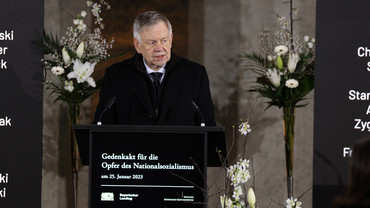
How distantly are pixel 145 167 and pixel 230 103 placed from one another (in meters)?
2.54

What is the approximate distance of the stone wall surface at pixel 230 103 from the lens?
17.1 feet

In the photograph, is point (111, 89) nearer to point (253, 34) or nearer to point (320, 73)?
point (320, 73)

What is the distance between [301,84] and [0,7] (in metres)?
2.24

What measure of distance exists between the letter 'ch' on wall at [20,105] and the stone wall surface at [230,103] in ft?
3.29

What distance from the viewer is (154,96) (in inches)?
138

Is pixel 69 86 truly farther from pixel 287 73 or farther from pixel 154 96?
pixel 287 73

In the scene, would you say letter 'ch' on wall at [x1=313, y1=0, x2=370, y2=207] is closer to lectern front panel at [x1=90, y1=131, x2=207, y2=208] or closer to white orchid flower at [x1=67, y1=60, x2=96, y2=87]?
lectern front panel at [x1=90, y1=131, x2=207, y2=208]

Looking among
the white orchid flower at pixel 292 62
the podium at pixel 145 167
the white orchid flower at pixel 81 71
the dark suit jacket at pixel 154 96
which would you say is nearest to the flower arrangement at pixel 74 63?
the white orchid flower at pixel 81 71

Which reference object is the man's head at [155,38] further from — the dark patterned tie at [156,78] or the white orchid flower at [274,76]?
the white orchid flower at [274,76]

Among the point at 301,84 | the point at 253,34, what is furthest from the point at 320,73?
the point at 253,34

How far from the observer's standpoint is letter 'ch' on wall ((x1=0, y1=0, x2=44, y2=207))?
423 cm

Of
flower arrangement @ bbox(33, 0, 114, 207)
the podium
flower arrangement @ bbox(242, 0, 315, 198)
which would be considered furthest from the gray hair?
flower arrangement @ bbox(242, 0, 315, 198)

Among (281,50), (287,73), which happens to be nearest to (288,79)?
(287,73)

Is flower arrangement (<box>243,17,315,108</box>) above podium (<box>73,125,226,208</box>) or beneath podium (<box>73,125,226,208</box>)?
above
